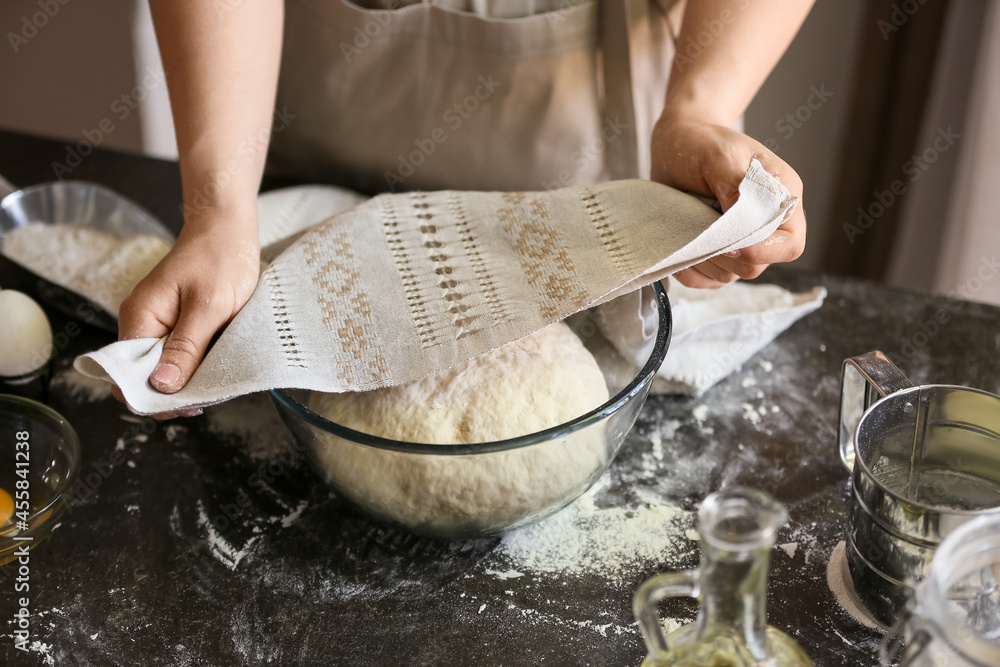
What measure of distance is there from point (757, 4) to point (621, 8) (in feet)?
0.59

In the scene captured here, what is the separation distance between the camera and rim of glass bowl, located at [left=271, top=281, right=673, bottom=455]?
588mm

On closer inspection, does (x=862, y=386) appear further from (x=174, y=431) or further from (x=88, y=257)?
(x=88, y=257)

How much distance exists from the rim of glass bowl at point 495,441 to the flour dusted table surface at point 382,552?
172 millimetres

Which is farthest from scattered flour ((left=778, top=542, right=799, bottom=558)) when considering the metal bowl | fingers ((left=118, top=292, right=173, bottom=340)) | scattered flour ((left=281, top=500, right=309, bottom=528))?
the metal bowl

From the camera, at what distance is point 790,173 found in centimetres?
68

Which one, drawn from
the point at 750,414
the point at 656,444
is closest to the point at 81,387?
the point at 656,444

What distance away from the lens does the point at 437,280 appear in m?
0.71

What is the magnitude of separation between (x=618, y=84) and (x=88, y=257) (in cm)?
71

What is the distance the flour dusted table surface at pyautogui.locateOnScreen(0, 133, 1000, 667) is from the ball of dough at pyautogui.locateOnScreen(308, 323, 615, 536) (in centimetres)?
7

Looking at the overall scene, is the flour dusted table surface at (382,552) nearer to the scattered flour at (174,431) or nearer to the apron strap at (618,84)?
the scattered flour at (174,431)

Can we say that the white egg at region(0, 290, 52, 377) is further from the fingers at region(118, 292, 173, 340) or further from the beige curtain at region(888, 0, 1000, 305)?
the beige curtain at region(888, 0, 1000, 305)

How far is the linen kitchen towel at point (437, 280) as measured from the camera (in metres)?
0.62

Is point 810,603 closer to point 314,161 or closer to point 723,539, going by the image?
point 723,539

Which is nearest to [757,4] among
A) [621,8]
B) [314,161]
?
[621,8]
